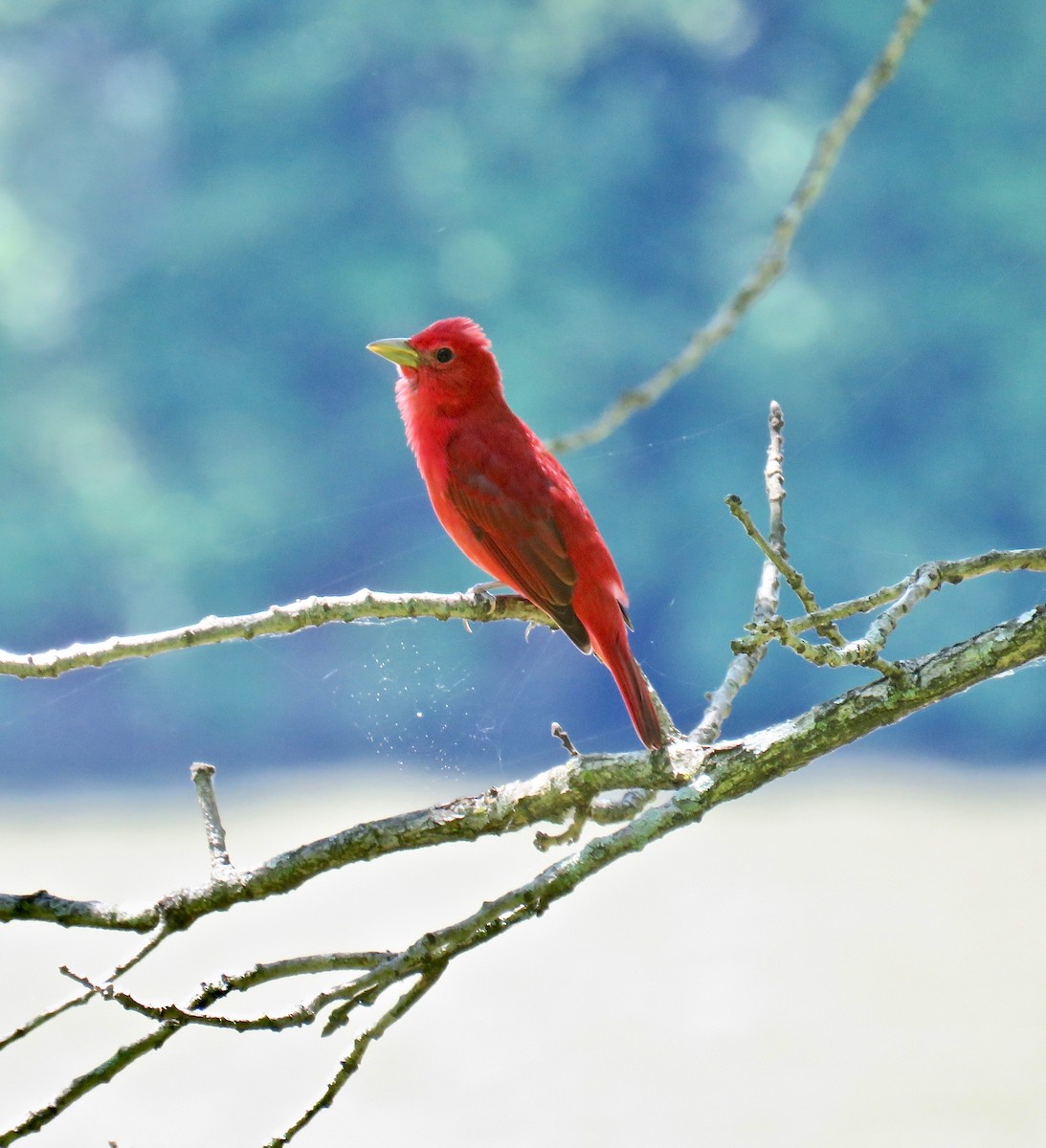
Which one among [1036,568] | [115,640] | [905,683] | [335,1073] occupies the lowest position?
[335,1073]

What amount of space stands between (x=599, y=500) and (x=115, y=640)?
283 centimetres

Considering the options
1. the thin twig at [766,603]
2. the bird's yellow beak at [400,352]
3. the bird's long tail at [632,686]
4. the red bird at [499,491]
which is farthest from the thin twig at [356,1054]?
the bird's yellow beak at [400,352]

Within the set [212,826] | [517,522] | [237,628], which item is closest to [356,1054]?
[212,826]

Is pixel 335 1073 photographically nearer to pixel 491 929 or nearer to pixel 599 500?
pixel 491 929

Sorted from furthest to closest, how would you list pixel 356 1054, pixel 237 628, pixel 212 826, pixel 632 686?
pixel 632 686
pixel 237 628
pixel 212 826
pixel 356 1054

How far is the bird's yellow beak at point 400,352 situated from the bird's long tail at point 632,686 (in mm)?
638

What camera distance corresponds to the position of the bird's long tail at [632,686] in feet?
5.99

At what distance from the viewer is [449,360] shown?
2.56m

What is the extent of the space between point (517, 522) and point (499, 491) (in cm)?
8

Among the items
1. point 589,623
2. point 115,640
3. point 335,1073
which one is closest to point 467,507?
point 589,623

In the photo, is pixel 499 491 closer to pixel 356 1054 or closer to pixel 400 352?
pixel 400 352

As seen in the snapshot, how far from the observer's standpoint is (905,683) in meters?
1.40

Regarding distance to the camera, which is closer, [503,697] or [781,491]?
[781,491]

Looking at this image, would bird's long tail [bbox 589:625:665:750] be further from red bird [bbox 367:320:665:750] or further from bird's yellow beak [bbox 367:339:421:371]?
bird's yellow beak [bbox 367:339:421:371]
